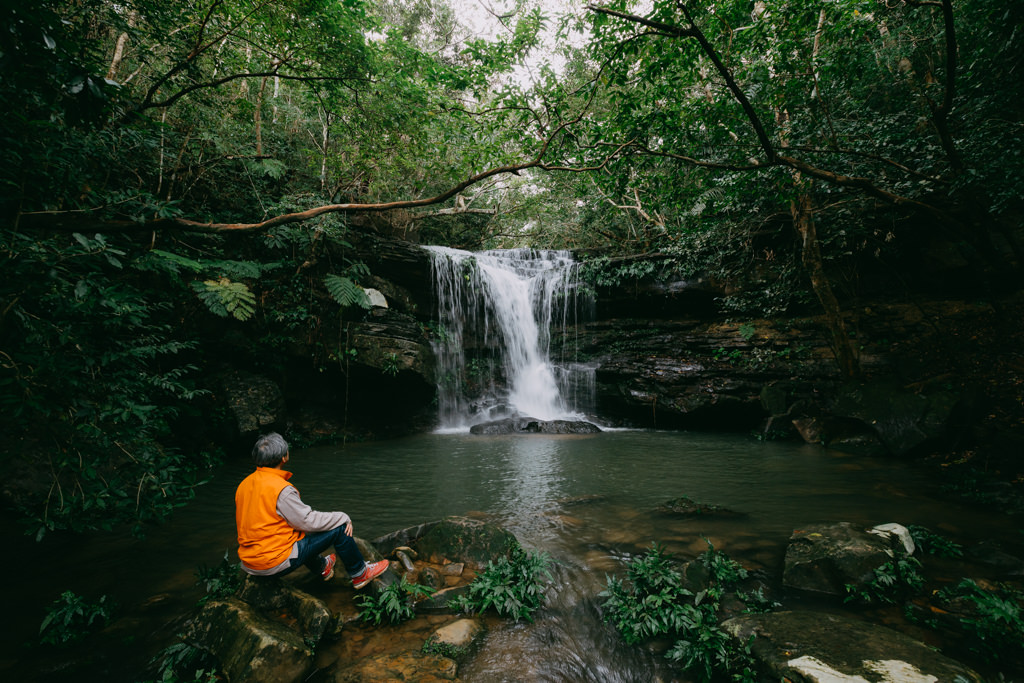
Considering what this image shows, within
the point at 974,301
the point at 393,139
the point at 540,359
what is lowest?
the point at 540,359

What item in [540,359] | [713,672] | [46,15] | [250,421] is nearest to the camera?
[46,15]

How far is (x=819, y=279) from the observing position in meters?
8.65

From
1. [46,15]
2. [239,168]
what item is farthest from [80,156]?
[239,168]

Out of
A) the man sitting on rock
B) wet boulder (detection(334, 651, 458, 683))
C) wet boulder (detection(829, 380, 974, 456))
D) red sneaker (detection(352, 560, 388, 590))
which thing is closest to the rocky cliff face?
wet boulder (detection(829, 380, 974, 456))

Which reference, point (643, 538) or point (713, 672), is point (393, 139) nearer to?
point (643, 538)

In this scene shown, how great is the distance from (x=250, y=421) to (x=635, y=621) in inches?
316

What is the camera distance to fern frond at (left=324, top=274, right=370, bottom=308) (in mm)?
9344

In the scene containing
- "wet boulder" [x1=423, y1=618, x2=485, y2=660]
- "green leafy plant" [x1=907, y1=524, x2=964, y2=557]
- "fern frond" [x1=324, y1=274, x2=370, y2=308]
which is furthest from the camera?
"fern frond" [x1=324, y1=274, x2=370, y2=308]

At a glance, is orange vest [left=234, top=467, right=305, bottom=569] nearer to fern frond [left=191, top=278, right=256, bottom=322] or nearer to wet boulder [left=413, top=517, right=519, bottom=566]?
wet boulder [left=413, top=517, right=519, bottom=566]

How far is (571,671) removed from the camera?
8.13ft

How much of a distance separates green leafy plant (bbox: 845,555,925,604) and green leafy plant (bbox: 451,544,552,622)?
7.27ft

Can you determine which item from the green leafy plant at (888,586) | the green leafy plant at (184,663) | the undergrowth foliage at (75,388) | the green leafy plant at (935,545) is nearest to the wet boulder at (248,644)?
the green leafy plant at (184,663)

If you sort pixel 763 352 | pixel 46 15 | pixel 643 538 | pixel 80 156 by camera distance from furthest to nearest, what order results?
pixel 763 352 → pixel 643 538 → pixel 80 156 → pixel 46 15

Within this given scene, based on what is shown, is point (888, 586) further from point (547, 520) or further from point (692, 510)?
point (547, 520)
